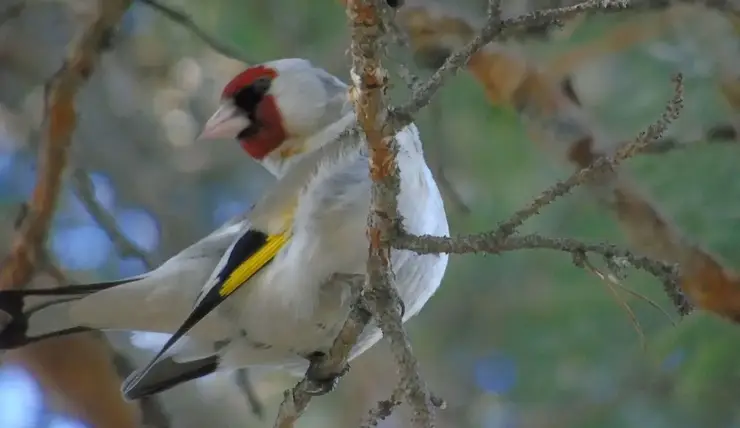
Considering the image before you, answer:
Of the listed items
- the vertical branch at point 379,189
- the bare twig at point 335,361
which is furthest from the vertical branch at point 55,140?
the vertical branch at point 379,189

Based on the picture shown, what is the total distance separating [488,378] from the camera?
1.66 m

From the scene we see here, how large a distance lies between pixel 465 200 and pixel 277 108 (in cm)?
36

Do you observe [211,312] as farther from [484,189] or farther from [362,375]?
[362,375]

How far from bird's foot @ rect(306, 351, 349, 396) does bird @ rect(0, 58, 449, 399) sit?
0.03 meters

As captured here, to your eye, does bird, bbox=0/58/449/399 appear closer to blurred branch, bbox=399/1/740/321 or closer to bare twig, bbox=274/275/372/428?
bare twig, bbox=274/275/372/428

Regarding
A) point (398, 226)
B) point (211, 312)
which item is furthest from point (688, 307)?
point (211, 312)

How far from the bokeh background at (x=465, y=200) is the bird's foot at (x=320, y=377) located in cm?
32

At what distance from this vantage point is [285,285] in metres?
1.08

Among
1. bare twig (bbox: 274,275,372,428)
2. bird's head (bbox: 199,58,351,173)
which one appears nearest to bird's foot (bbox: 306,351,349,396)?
bare twig (bbox: 274,275,372,428)

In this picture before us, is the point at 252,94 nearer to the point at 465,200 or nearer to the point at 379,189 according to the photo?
the point at 465,200

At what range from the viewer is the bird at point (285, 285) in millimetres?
1052

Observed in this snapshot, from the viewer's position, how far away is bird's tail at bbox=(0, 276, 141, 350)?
3.86ft

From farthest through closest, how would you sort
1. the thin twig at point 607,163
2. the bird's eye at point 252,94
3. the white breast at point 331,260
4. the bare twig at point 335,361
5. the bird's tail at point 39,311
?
the bird's eye at point 252,94
the bird's tail at point 39,311
the white breast at point 331,260
the bare twig at point 335,361
the thin twig at point 607,163

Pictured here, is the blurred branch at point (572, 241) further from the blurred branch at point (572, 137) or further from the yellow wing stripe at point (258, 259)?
the blurred branch at point (572, 137)
